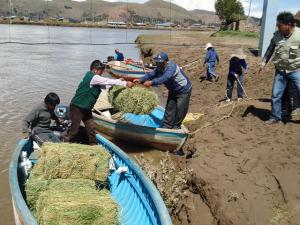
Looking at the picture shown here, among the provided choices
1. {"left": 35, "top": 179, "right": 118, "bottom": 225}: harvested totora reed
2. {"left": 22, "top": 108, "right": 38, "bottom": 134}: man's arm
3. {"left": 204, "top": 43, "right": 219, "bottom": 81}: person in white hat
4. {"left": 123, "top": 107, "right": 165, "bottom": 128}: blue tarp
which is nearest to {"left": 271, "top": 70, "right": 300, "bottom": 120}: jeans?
{"left": 123, "top": 107, "right": 165, "bottom": 128}: blue tarp

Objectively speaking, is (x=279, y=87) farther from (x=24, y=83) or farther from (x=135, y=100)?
(x=24, y=83)

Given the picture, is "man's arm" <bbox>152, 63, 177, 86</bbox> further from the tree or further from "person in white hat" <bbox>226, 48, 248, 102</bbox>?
the tree

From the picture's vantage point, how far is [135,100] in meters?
9.49

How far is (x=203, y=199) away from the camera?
6.66 metres

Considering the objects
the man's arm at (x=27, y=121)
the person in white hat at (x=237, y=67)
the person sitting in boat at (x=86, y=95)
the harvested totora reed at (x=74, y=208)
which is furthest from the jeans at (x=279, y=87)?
the man's arm at (x=27, y=121)

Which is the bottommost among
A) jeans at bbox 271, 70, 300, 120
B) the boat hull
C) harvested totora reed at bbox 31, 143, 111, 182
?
the boat hull

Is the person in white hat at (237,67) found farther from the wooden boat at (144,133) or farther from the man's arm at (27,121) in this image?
the man's arm at (27,121)

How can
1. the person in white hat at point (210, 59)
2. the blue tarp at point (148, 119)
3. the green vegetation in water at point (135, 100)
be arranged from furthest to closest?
the person in white hat at point (210, 59) → the blue tarp at point (148, 119) → the green vegetation in water at point (135, 100)

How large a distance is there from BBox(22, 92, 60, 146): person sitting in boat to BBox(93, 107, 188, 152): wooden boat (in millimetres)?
2710

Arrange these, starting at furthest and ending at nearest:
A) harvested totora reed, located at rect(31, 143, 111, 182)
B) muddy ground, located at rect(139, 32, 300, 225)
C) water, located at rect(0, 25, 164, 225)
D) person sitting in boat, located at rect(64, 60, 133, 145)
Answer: water, located at rect(0, 25, 164, 225) < person sitting in boat, located at rect(64, 60, 133, 145) < harvested totora reed, located at rect(31, 143, 111, 182) < muddy ground, located at rect(139, 32, 300, 225)

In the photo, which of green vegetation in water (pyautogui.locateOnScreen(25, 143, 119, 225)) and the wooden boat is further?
the wooden boat

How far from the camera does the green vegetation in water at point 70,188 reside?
516 cm

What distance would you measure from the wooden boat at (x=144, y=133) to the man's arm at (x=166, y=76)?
1324 millimetres

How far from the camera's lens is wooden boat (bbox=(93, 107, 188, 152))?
9.58 m
